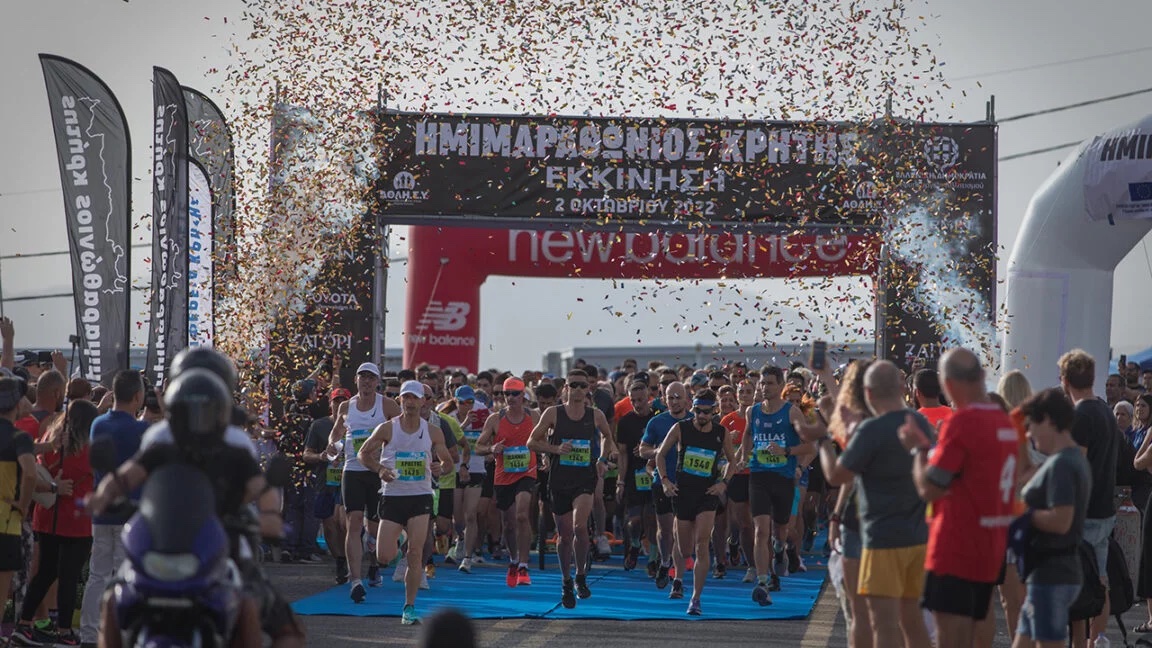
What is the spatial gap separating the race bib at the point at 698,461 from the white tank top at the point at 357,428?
298 centimetres

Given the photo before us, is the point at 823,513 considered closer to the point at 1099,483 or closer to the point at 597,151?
the point at 597,151

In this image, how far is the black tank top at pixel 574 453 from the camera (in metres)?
14.3

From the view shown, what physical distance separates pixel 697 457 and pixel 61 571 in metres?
5.69

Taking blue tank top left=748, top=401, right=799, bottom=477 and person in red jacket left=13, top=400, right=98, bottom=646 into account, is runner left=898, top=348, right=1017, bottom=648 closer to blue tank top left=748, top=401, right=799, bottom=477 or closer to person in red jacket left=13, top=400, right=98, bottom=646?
person in red jacket left=13, top=400, right=98, bottom=646

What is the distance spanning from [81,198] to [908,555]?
940 centimetres

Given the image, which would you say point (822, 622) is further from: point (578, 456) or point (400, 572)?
point (400, 572)


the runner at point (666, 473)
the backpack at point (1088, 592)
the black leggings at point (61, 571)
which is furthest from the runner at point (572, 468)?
the backpack at point (1088, 592)

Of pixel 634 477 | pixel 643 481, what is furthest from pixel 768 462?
pixel 634 477

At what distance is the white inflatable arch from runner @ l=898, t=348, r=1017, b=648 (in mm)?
10530

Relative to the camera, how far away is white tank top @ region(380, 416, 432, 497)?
1329 cm

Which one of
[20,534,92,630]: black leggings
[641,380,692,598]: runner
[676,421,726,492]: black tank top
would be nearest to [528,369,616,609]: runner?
[641,380,692,598]: runner

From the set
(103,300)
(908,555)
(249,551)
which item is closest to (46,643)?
(103,300)

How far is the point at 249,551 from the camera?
6613 mm

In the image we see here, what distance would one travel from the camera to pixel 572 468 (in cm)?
1434
